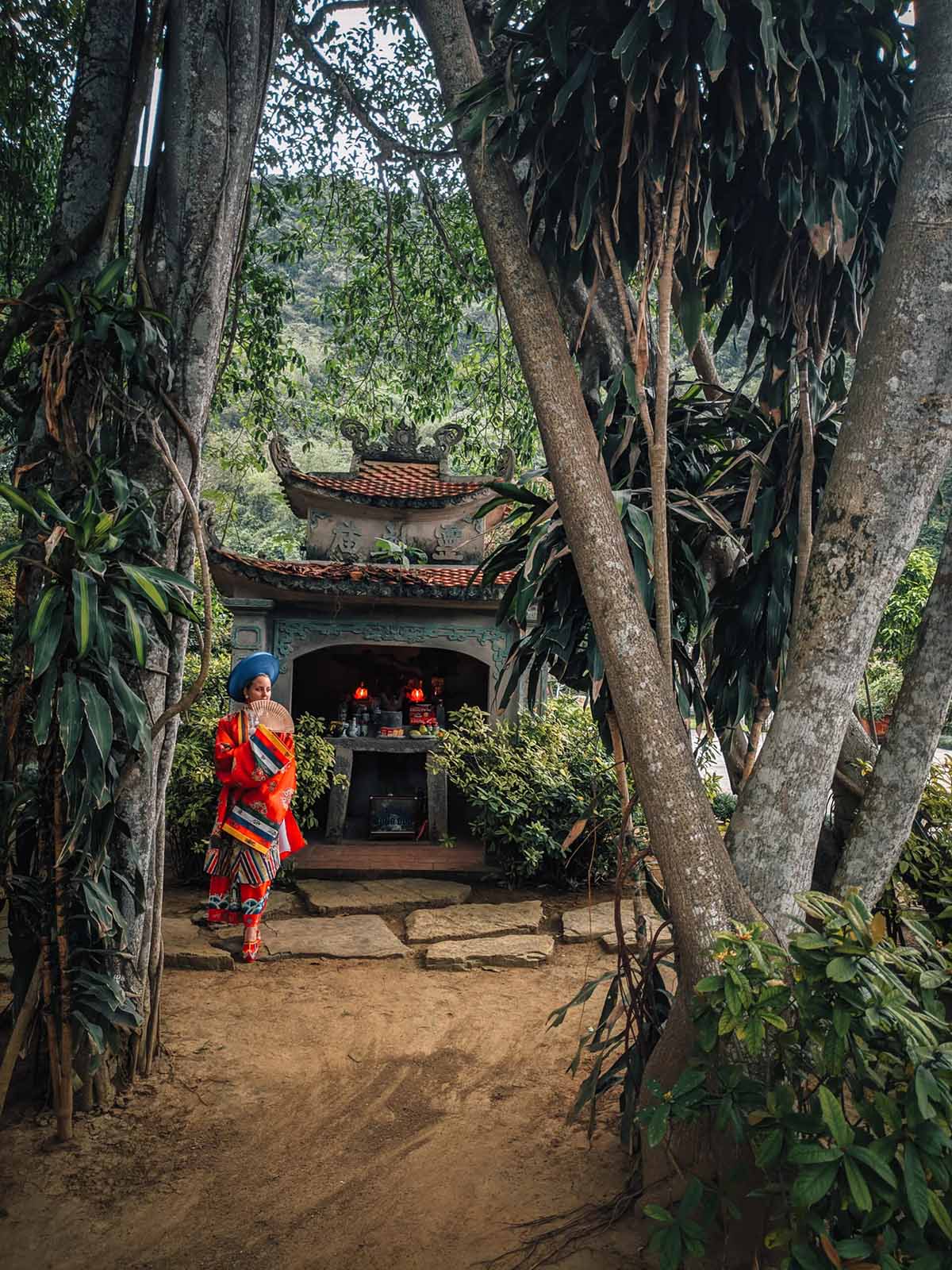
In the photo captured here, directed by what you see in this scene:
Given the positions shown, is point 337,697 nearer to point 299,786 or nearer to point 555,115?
point 299,786

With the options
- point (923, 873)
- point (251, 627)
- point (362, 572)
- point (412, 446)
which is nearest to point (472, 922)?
point (923, 873)

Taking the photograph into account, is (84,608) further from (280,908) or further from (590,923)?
(280,908)

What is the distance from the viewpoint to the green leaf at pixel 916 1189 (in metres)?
1.44

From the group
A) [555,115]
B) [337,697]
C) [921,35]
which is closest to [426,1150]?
[555,115]

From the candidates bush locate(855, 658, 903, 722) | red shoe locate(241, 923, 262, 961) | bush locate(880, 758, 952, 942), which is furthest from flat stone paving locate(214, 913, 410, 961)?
bush locate(855, 658, 903, 722)

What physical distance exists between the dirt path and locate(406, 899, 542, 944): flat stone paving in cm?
87

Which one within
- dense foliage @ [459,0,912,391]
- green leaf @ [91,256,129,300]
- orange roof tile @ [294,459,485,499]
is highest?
dense foliage @ [459,0,912,391]

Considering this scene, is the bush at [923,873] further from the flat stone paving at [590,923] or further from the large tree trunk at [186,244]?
the large tree trunk at [186,244]

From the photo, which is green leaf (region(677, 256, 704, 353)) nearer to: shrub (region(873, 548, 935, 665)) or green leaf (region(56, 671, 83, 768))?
green leaf (region(56, 671, 83, 768))

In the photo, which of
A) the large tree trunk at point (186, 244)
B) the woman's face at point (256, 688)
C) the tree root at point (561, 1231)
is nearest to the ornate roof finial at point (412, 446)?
the woman's face at point (256, 688)

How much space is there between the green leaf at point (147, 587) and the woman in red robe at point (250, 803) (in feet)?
7.11

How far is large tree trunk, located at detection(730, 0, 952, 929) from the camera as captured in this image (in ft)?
7.04

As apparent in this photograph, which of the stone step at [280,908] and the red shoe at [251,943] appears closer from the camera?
the red shoe at [251,943]

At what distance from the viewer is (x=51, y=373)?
8.97 ft
